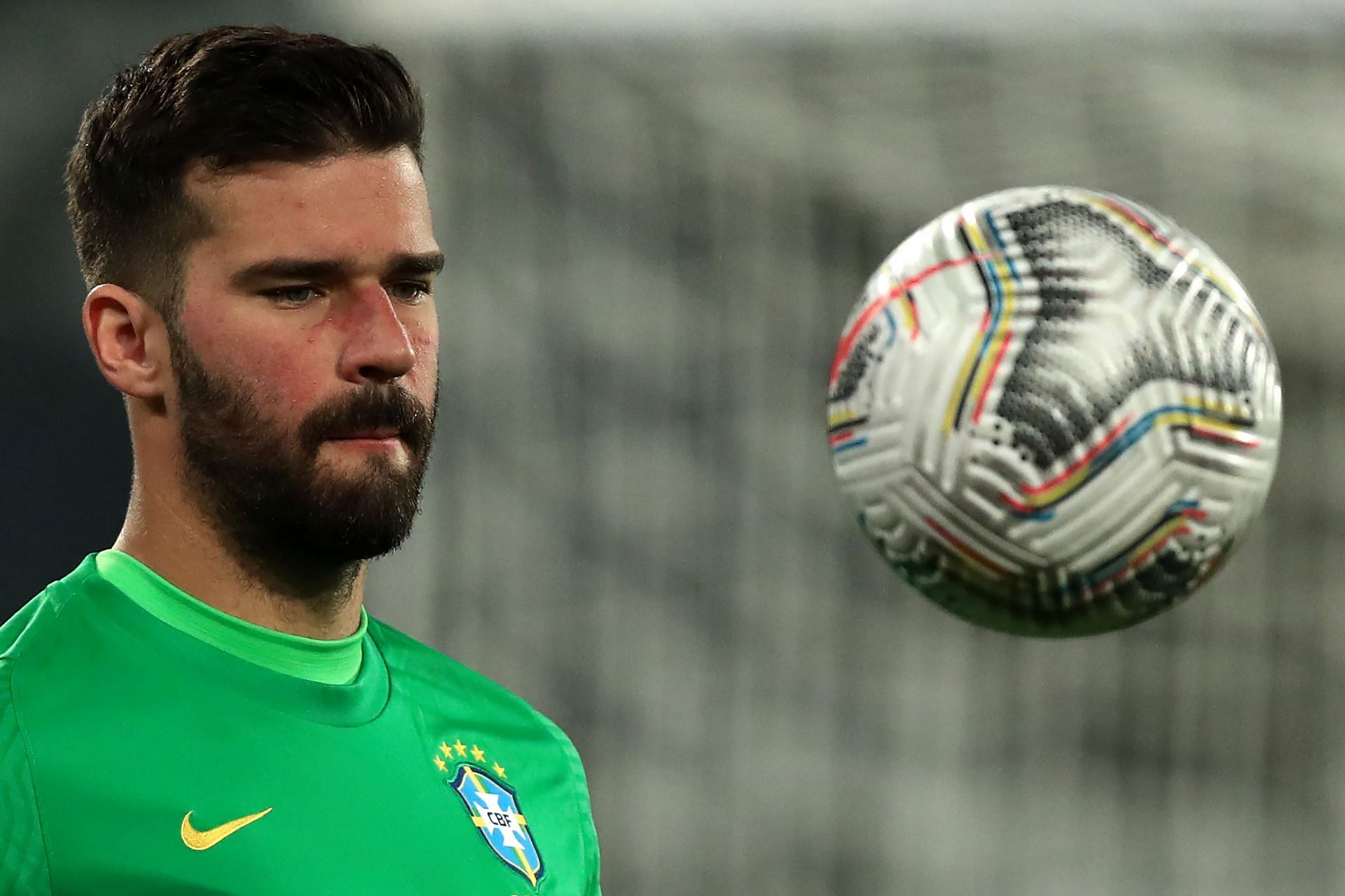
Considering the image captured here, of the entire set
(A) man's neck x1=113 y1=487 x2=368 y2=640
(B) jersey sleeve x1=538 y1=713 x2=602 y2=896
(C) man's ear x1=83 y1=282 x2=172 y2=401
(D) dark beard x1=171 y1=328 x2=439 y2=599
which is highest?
(C) man's ear x1=83 y1=282 x2=172 y2=401

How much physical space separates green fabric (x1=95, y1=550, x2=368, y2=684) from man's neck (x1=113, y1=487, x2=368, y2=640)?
1 cm

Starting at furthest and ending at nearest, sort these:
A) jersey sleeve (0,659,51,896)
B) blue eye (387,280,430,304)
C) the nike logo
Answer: blue eye (387,280,430,304) → the nike logo → jersey sleeve (0,659,51,896)

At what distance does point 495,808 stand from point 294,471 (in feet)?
1.88

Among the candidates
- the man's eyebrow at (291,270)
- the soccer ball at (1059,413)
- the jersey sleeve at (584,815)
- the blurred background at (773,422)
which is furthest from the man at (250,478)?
the blurred background at (773,422)

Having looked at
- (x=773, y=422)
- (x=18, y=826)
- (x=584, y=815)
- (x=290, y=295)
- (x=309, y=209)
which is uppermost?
(x=309, y=209)

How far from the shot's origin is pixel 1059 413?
72.7 inches

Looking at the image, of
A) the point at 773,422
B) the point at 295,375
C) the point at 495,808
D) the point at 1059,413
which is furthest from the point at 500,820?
the point at 773,422

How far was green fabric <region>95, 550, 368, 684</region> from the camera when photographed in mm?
2156

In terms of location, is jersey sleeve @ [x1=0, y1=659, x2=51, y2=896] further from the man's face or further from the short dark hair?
the short dark hair

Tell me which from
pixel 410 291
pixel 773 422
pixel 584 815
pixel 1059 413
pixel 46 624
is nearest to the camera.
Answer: pixel 1059 413

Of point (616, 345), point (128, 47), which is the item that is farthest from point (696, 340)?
point (128, 47)

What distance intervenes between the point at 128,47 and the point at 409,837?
4183mm

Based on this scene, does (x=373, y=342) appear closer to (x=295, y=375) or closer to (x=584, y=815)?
(x=295, y=375)

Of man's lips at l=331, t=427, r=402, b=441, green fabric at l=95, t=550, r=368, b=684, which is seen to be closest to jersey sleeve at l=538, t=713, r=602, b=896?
green fabric at l=95, t=550, r=368, b=684
